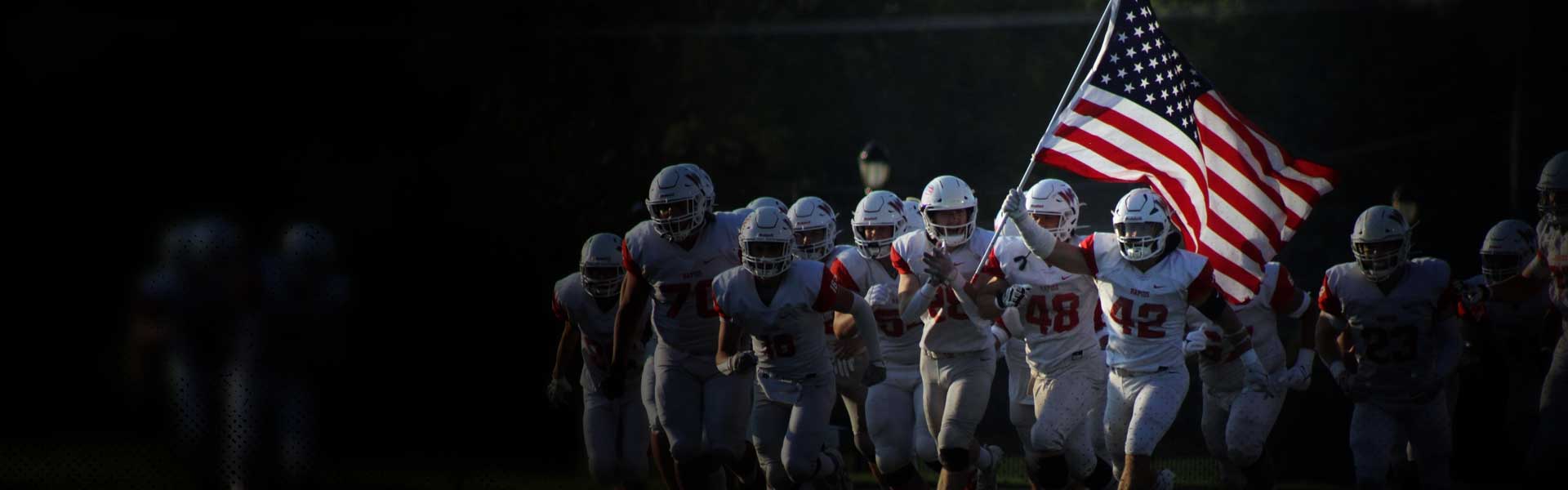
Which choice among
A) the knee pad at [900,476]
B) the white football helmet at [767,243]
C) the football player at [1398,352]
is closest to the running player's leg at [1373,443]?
the football player at [1398,352]

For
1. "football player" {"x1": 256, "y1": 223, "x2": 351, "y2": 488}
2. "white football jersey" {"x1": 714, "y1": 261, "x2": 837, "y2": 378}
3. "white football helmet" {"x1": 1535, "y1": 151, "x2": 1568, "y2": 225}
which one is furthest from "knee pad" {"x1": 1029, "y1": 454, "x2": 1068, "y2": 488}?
→ "football player" {"x1": 256, "y1": 223, "x2": 351, "y2": 488}

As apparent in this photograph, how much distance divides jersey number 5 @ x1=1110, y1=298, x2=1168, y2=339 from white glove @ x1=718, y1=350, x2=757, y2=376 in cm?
209

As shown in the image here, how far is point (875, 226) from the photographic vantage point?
11.0 m

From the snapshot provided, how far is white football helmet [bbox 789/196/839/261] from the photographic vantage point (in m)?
11.4

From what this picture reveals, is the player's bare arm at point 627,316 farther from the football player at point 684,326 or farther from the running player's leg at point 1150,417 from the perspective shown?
the running player's leg at point 1150,417

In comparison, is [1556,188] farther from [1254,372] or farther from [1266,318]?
[1254,372]

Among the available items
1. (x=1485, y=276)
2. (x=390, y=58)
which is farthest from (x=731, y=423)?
(x=390, y=58)

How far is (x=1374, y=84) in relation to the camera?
25969 millimetres

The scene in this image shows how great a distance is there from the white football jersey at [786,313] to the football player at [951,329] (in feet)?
1.93

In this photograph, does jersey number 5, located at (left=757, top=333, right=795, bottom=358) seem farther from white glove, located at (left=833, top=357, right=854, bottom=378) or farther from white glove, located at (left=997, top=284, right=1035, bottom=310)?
white glove, located at (left=997, top=284, right=1035, bottom=310)

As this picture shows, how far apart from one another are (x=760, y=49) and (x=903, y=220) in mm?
13575

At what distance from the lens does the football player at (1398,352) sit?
10320mm

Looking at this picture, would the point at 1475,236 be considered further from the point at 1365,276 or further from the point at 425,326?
the point at 425,326

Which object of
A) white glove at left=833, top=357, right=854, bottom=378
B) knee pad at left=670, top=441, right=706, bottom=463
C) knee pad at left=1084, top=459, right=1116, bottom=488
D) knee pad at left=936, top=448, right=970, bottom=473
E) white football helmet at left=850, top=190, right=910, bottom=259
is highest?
white football helmet at left=850, top=190, right=910, bottom=259
